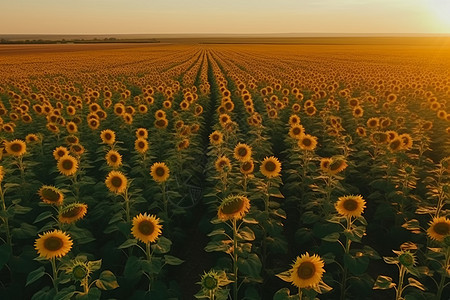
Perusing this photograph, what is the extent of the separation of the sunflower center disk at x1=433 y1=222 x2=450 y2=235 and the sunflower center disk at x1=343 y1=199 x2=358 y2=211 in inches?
39.2

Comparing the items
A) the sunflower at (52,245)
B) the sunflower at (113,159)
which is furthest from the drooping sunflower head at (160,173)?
the sunflower at (52,245)

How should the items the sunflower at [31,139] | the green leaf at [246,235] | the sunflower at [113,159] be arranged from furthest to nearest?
the sunflower at [31,139]
the sunflower at [113,159]
the green leaf at [246,235]

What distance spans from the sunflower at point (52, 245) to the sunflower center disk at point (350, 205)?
340cm

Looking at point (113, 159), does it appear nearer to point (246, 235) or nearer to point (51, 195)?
point (51, 195)

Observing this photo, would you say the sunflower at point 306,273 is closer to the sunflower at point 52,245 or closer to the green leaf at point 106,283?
the green leaf at point 106,283

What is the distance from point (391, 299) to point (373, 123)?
557cm

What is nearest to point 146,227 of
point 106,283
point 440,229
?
point 106,283

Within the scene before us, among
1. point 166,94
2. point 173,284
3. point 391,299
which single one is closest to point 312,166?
point 391,299

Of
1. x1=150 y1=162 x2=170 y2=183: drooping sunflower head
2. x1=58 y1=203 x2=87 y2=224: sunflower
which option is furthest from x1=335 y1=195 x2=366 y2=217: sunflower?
x1=58 y1=203 x2=87 y2=224: sunflower

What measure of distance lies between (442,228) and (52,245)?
4607mm

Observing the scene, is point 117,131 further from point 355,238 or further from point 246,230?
point 355,238

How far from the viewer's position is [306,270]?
3.40m

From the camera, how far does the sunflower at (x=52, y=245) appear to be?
12.4 feet

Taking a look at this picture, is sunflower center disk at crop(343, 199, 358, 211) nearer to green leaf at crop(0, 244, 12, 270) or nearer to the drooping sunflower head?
the drooping sunflower head
